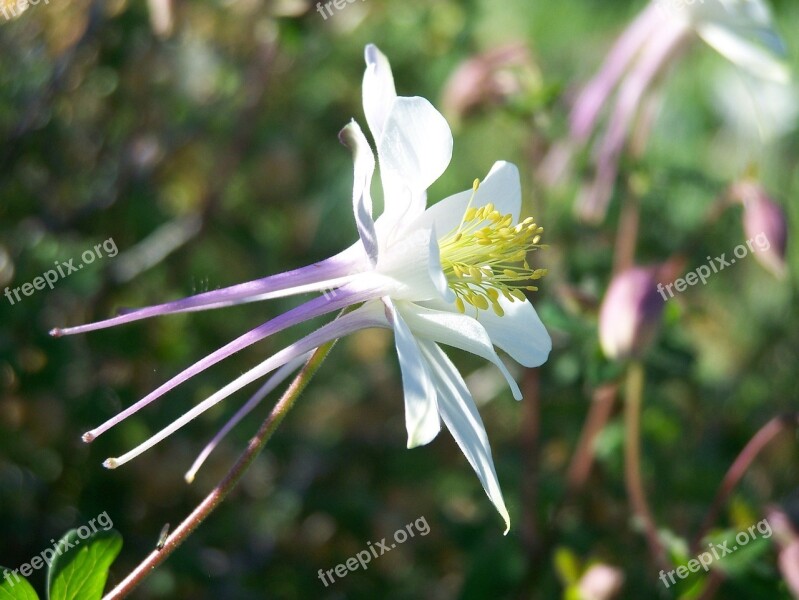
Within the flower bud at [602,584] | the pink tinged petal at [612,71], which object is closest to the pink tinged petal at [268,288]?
the flower bud at [602,584]

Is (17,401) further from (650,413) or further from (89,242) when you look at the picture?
Result: (650,413)

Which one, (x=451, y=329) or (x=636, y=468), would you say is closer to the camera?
(x=451, y=329)

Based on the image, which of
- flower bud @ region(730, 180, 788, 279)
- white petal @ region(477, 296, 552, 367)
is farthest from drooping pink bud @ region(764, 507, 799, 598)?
white petal @ region(477, 296, 552, 367)

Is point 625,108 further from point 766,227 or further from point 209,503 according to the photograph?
point 209,503

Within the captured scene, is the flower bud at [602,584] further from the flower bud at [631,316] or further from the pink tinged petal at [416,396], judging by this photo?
the pink tinged petal at [416,396]

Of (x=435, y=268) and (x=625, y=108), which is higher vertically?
(x=435, y=268)

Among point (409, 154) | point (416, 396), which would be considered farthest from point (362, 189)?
point (416, 396)

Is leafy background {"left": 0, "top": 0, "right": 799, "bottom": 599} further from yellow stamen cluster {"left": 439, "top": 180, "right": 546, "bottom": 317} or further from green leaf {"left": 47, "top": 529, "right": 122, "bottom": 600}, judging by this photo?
green leaf {"left": 47, "top": 529, "right": 122, "bottom": 600}

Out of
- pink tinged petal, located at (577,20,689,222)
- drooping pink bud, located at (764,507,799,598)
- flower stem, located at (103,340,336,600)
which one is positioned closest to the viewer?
flower stem, located at (103,340,336,600)
